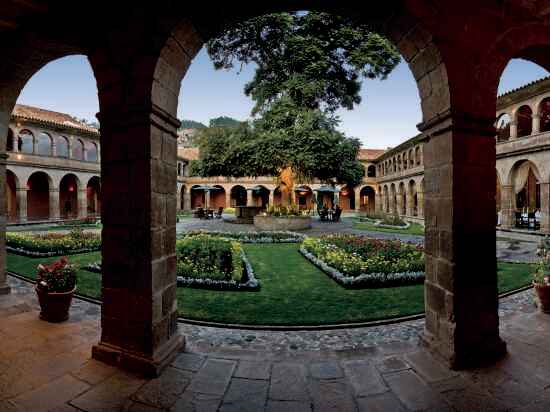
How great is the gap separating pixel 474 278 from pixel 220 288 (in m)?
4.23

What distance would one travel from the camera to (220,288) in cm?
570

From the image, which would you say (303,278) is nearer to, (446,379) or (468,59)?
(446,379)

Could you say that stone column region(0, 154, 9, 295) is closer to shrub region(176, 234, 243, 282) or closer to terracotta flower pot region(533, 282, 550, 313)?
shrub region(176, 234, 243, 282)

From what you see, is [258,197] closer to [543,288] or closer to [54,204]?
[54,204]

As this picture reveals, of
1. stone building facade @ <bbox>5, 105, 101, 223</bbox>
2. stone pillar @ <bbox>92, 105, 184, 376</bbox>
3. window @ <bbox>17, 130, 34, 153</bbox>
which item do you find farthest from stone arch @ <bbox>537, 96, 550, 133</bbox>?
window @ <bbox>17, 130, 34, 153</bbox>

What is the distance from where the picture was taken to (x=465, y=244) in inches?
116

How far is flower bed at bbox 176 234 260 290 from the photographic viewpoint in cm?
575

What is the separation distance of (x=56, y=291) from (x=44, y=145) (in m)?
23.9

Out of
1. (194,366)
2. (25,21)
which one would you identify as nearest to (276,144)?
(25,21)

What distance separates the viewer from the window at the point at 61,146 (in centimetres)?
2270

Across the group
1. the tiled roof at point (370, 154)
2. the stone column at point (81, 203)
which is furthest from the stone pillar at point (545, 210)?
the stone column at point (81, 203)

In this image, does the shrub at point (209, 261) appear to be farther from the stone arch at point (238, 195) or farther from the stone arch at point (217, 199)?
the stone arch at point (217, 199)

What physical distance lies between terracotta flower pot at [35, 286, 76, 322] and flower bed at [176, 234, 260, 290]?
2128 mm

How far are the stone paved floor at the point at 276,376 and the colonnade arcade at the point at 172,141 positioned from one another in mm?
230
